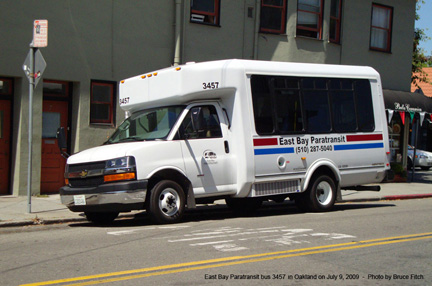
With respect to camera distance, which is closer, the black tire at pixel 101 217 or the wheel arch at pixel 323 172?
the black tire at pixel 101 217

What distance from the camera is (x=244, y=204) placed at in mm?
12719

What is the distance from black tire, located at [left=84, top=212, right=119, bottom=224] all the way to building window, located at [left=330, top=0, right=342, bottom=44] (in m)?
12.8

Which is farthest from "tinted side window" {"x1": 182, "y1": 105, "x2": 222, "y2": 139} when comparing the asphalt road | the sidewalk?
the sidewalk

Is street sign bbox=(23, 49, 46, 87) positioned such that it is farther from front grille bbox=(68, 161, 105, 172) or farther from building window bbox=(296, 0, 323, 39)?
building window bbox=(296, 0, 323, 39)

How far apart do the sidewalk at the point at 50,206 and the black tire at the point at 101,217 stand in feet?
1.64

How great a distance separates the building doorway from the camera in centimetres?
1492

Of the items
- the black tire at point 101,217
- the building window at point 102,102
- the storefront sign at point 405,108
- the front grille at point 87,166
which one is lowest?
the black tire at point 101,217

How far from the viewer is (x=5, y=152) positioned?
14391 mm

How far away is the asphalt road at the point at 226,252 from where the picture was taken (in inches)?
247

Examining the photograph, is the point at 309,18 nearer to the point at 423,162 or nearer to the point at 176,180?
the point at 176,180

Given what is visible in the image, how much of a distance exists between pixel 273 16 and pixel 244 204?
341 inches

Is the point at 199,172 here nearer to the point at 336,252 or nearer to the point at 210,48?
the point at 336,252

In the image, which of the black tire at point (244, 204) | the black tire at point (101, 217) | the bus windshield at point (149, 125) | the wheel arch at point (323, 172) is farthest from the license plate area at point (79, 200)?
the wheel arch at point (323, 172)

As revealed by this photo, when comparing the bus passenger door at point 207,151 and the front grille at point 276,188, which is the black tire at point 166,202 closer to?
the bus passenger door at point 207,151
